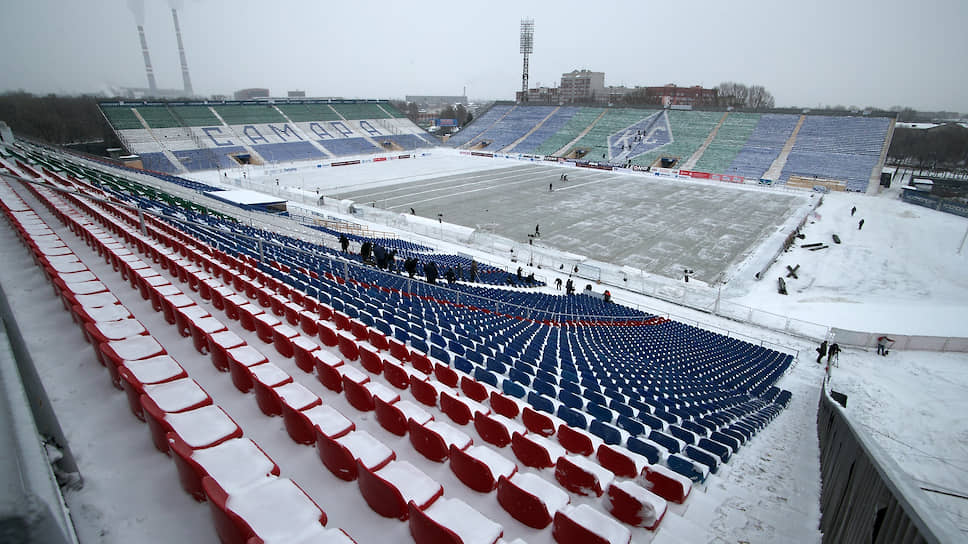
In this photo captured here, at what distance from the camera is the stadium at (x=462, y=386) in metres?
3.62

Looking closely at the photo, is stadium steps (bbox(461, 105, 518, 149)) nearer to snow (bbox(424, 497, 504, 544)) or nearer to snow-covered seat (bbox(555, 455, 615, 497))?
snow-covered seat (bbox(555, 455, 615, 497))

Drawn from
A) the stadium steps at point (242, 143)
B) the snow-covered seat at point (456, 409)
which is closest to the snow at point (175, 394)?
the snow-covered seat at point (456, 409)

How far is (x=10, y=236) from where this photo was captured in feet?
33.6

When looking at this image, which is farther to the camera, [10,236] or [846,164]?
[846,164]

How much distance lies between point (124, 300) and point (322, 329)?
351 centimetres

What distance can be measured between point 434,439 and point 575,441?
1861 mm

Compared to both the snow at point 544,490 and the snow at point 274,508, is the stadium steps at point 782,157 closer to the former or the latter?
the snow at point 544,490

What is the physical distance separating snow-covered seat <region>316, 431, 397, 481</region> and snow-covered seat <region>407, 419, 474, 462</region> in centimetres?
46

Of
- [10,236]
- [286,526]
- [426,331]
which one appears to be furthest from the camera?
[10,236]

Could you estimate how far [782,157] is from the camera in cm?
5469

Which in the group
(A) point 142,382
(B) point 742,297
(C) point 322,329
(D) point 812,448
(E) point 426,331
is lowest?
(B) point 742,297

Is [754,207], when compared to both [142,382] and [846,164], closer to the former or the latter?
[846,164]

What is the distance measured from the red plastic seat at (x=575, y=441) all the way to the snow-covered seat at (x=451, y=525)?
206 centimetres

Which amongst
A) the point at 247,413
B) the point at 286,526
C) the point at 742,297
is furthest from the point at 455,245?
the point at 286,526
